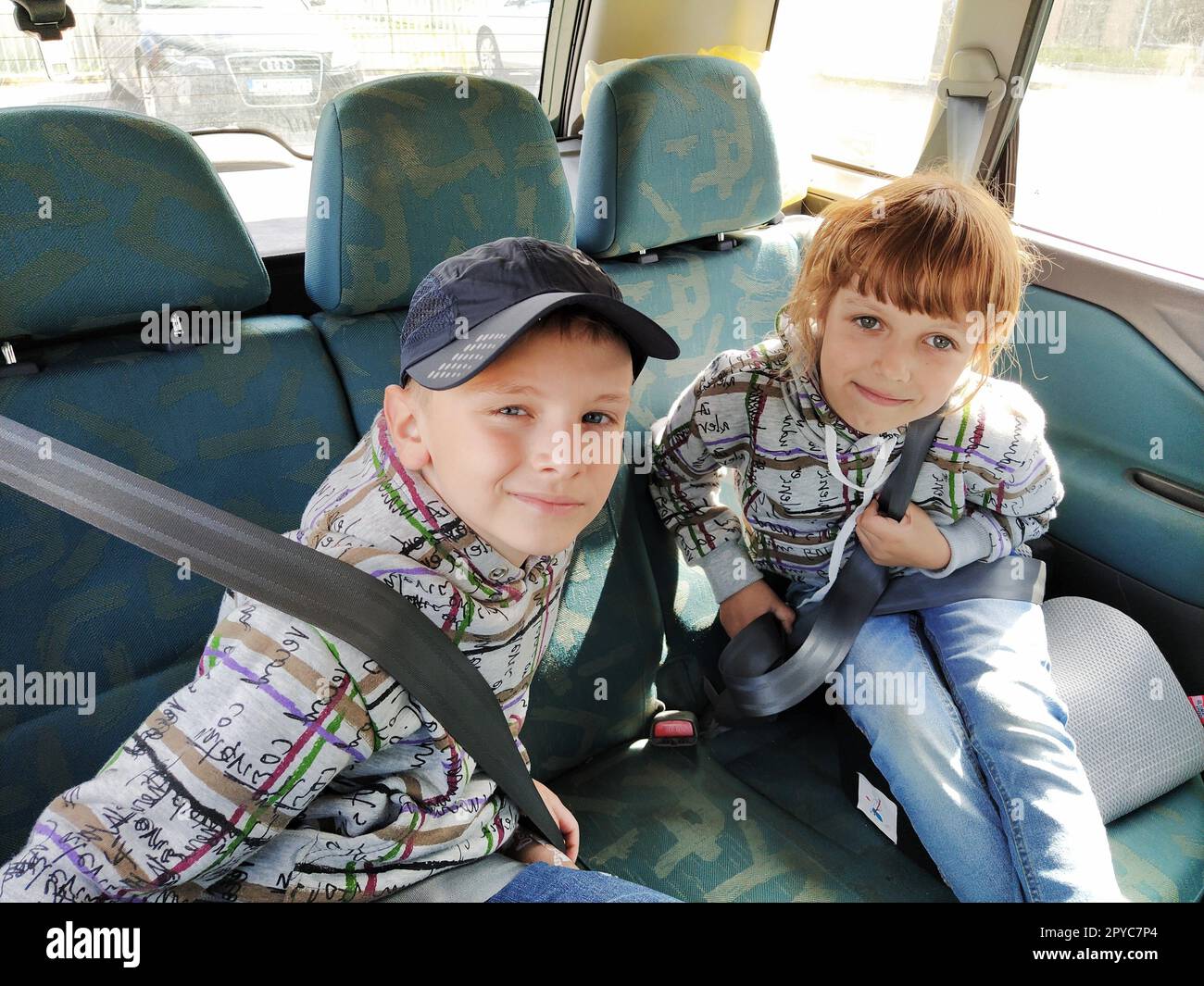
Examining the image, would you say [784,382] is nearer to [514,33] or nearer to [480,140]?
[480,140]

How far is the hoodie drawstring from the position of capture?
1415 millimetres

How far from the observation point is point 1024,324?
77.7 inches

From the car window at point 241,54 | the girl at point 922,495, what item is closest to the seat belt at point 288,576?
the girl at point 922,495

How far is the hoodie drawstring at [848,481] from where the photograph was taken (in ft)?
4.64

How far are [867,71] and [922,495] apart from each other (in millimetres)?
1409

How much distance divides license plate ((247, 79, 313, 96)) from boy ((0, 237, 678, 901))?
1371mm

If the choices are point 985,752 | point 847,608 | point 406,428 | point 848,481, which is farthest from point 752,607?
point 406,428

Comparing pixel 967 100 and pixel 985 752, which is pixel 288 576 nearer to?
pixel 985 752

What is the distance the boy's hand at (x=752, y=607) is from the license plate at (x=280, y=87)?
1480 millimetres

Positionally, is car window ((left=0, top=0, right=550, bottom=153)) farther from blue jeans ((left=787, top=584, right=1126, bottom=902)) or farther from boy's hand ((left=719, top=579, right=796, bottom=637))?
blue jeans ((left=787, top=584, right=1126, bottom=902))

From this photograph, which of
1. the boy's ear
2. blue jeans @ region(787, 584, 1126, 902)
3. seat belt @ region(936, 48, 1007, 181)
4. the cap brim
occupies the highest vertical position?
seat belt @ region(936, 48, 1007, 181)

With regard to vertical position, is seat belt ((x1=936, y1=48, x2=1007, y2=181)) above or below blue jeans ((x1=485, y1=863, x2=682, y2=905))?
above

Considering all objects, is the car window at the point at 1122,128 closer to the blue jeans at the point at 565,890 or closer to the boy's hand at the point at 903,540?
the boy's hand at the point at 903,540

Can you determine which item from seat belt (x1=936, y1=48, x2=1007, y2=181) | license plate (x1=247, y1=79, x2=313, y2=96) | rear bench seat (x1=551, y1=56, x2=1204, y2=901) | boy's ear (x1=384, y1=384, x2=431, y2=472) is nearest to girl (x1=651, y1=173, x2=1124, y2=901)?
rear bench seat (x1=551, y1=56, x2=1204, y2=901)
